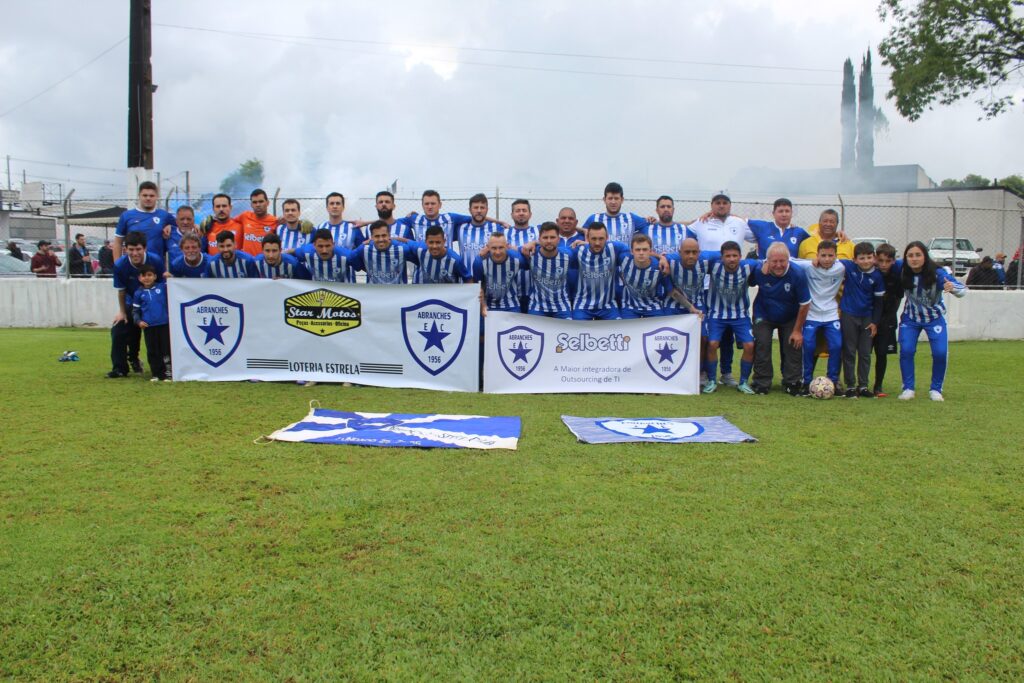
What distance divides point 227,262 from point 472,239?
9.03 ft

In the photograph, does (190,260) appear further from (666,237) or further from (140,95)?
(140,95)

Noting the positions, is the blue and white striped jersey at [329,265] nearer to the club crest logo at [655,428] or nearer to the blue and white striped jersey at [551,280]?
the blue and white striped jersey at [551,280]

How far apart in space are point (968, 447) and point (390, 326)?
5.25 metres

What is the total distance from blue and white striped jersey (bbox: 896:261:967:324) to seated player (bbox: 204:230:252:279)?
6981mm

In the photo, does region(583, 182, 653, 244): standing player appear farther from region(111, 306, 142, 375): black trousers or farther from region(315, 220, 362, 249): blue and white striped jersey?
region(111, 306, 142, 375): black trousers

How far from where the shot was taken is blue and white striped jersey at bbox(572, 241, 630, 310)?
7.82 meters

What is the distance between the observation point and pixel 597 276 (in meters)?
7.89

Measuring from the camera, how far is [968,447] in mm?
5305

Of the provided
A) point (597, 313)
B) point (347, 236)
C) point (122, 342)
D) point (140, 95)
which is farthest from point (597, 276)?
point (140, 95)

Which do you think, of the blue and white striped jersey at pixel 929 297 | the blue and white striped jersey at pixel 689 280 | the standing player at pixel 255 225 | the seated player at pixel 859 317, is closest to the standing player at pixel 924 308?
the blue and white striped jersey at pixel 929 297

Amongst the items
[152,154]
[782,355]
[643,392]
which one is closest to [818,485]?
[643,392]

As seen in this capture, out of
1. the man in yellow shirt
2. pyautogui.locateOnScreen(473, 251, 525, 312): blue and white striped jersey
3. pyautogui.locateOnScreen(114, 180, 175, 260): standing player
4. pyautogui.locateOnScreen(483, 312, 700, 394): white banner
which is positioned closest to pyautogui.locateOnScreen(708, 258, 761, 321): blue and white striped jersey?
pyautogui.locateOnScreen(483, 312, 700, 394): white banner

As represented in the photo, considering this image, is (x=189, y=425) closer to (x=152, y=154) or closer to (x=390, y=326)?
(x=390, y=326)

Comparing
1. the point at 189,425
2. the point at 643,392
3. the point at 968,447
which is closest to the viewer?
the point at 968,447
